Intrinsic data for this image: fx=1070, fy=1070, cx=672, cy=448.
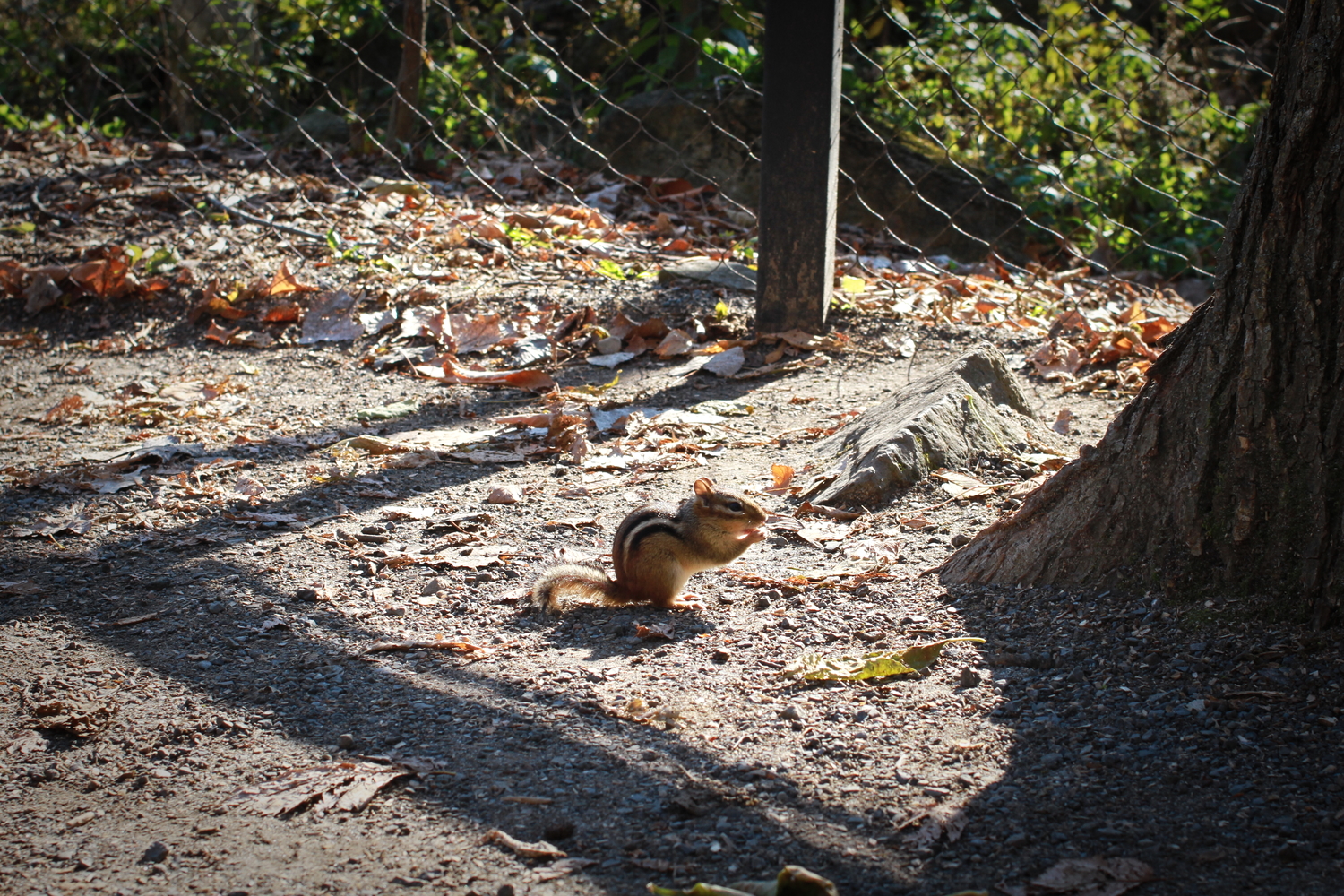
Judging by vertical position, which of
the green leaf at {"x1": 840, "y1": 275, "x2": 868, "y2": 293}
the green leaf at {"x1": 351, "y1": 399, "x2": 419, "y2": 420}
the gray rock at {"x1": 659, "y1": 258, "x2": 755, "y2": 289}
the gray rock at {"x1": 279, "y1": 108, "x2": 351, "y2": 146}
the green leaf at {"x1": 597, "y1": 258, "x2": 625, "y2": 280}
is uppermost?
the gray rock at {"x1": 279, "y1": 108, "x2": 351, "y2": 146}

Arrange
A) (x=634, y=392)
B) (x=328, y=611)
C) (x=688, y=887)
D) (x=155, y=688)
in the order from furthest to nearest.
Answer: (x=634, y=392) → (x=328, y=611) → (x=155, y=688) → (x=688, y=887)

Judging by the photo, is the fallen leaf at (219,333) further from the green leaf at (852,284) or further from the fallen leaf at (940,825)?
the fallen leaf at (940,825)

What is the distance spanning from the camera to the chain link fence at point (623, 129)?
19.9ft

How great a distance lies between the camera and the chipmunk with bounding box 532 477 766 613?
2887 millimetres

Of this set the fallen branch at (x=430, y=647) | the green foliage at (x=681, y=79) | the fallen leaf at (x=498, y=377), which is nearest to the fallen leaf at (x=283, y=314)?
the fallen leaf at (x=498, y=377)

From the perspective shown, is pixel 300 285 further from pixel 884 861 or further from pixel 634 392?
pixel 884 861

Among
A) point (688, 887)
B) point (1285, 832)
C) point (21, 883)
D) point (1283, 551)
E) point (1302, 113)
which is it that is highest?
point (1302, 113)

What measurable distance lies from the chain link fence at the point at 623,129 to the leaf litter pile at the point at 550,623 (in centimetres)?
58

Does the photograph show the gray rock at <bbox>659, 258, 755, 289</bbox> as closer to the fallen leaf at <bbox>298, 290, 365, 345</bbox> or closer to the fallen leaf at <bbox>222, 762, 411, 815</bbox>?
the fallen leaf at <bbox>298, 290, 365, 345</bbox>

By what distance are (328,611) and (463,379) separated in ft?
6.40

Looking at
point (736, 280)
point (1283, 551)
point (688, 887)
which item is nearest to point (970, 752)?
point (688, 887)

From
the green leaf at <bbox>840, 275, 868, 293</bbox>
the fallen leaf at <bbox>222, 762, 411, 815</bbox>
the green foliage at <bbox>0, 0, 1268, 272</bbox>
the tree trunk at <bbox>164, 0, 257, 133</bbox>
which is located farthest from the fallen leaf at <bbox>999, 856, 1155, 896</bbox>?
the tree trunk at <bbox>164, 0, 257, 133</bbox>

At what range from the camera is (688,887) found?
1735 mm

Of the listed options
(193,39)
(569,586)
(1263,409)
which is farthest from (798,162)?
(193,39)
